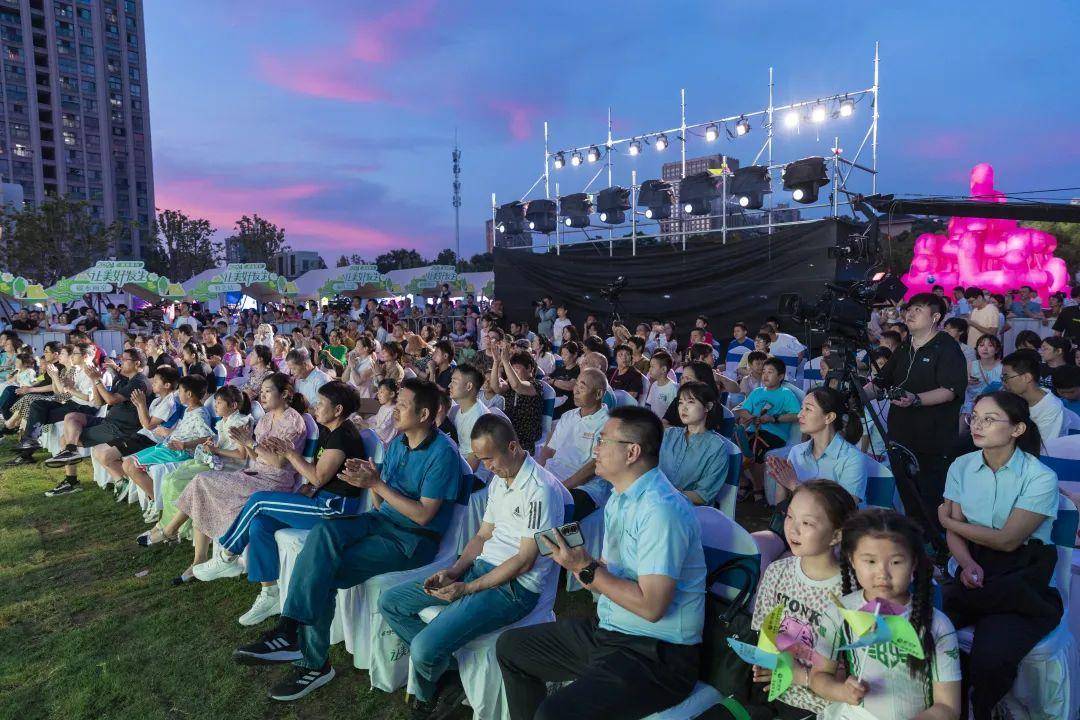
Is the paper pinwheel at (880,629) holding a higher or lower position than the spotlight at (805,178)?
lower

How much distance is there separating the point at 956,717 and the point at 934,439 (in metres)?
2.43

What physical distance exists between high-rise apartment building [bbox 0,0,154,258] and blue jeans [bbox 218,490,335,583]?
69182 millimetres

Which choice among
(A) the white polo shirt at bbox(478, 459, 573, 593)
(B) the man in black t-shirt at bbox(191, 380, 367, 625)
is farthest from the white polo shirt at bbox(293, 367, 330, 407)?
(A) the white polo shirt at bbox(478, 459, 573, 593)

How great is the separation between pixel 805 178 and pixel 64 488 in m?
11.0

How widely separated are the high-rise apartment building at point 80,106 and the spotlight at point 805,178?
217 feet

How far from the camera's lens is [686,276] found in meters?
12.6

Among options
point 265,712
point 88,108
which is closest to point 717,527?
point 265,712

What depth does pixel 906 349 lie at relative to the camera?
3.84 meters

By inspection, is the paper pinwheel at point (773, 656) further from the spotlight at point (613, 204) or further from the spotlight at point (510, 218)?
the spotlight at point (510, 218)

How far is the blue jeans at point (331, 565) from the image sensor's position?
114 inches

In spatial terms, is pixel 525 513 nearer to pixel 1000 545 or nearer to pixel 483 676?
pixel 483 676

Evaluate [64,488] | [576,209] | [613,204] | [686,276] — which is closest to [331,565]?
[64,488]

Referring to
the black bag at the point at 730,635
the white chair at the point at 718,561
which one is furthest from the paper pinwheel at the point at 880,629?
the white chair at the point at 718,561

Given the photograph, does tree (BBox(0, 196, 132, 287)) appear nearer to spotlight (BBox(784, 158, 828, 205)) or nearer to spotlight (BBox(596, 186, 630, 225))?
spotlight (BBox(596, 186, 630, 225))
